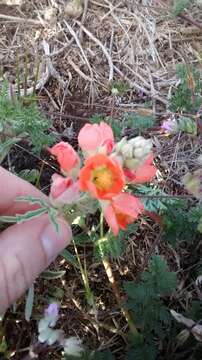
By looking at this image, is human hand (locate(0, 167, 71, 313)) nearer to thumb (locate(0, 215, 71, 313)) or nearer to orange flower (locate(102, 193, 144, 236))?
thumb (locate(0, 215, 71, 313))

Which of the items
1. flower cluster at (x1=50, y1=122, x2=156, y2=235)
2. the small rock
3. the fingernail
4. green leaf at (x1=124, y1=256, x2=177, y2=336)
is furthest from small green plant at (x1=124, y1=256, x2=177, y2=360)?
the small rock

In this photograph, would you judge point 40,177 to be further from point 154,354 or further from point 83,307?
point 154,354

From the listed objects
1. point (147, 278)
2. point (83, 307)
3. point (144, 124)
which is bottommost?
point (83, 307)

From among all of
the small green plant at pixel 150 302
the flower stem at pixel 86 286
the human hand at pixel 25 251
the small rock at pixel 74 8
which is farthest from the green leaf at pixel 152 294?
the small rock at pixel 74 8

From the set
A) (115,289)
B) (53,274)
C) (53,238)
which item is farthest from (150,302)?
(53,238)

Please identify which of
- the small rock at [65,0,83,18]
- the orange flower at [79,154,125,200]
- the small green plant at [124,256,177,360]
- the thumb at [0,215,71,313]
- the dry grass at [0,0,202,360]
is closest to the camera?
the orange flower at [79,154,125,200]

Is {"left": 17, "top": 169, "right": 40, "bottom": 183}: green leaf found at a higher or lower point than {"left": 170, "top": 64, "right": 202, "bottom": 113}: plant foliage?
lower

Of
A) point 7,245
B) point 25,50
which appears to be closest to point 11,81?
point 25,50
